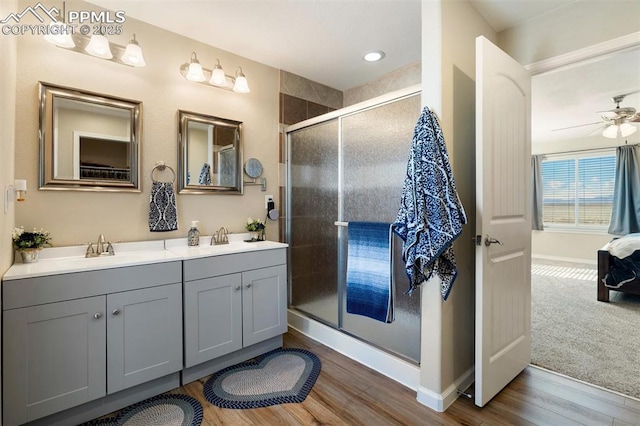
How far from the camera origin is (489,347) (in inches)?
67.0

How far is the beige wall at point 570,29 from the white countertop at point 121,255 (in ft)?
7.52

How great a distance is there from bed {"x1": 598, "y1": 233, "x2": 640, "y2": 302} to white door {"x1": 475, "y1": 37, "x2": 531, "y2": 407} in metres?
2.36

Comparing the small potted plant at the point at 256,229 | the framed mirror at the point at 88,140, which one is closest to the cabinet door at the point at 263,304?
the small potted plant at the point at 256,229

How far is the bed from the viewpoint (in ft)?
11.1

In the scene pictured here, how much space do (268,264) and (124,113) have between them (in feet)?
4.87

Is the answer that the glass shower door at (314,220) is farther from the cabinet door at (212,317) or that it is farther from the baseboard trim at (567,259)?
the baseboard trim at (567,259)

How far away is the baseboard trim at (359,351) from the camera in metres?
1.91

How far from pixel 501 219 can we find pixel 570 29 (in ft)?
4.31

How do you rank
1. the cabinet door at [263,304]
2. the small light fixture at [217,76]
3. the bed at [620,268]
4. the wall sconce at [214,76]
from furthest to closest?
the bed at [620,268] < the small light fixture at [217,76] < the wall sconce at [214,76] < the cabinet door at [263,304]

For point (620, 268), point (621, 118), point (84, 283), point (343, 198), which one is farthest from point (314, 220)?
point (621, 118)

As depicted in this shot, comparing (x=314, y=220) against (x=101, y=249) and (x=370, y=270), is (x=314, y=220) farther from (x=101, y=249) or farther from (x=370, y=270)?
(x=101, y=249)

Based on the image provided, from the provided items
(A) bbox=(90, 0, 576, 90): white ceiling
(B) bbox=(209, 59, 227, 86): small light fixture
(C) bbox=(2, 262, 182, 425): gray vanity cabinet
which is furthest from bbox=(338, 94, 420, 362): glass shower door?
(C) bbox=(2, 262, 182, 425): gray vanity cabinet

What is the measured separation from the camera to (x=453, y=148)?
176cm

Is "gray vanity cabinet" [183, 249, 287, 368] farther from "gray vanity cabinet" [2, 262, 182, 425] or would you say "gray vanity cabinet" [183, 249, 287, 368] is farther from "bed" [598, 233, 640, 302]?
"bed" [598, 233, 640, 302]
